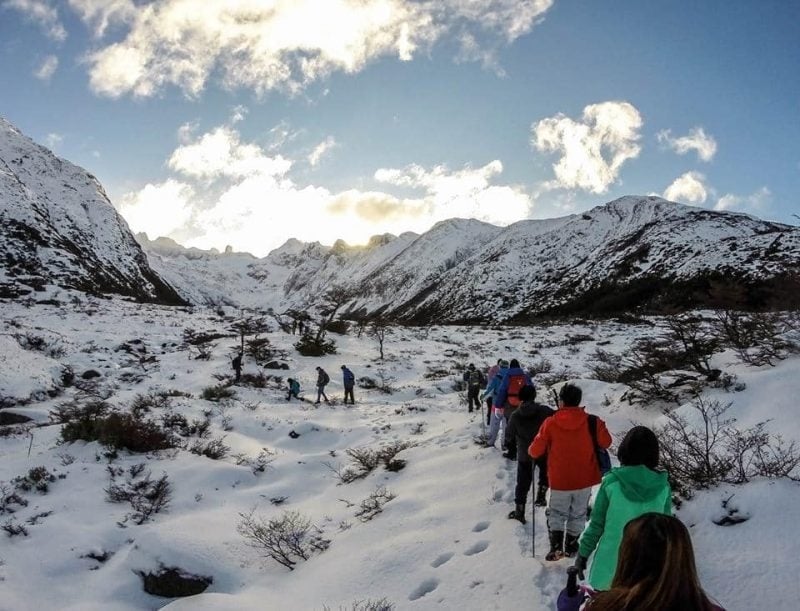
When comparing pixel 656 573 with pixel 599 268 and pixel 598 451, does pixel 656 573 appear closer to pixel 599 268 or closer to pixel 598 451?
pixel 598 451

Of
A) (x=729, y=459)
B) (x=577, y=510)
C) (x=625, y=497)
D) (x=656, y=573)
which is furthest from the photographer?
(x=729, y=459)

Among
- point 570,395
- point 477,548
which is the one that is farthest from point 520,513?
point 570,395

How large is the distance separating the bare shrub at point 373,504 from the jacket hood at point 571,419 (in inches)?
149

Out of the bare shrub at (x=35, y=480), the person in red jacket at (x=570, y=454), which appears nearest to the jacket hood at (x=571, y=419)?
the person in red jacket at (x=570, y=454)

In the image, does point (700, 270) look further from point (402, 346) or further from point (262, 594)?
point (262, 594)

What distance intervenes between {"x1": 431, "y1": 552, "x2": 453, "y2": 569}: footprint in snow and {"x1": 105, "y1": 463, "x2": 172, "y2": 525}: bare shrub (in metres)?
4.76

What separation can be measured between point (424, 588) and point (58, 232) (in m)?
73.6

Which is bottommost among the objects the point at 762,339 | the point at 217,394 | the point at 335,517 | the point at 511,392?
the point at 335,517

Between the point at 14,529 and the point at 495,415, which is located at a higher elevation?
the point at 495,415

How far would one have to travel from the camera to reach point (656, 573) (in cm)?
166

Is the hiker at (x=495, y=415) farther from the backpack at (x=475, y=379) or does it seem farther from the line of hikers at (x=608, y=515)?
the backpack at (x=475, y=379)

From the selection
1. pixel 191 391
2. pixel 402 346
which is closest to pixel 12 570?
pixel 191 391

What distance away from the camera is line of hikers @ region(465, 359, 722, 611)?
64.5 inches

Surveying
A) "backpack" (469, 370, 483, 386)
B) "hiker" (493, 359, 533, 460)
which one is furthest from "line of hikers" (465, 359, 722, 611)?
"backpack" (469, 370, 483, 386)
